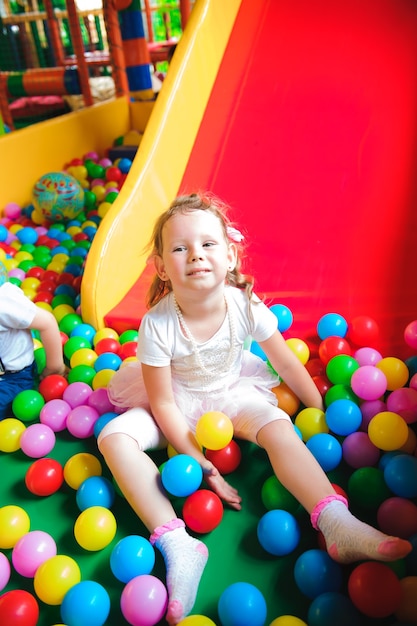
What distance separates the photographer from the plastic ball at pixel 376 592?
828 mm

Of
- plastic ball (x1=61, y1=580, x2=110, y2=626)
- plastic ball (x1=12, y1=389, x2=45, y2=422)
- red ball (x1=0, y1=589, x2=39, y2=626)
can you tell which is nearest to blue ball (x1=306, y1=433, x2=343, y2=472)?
plastic ball (x1=61, y1=580, x2=110, y2=626)

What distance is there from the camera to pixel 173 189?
2.10 m

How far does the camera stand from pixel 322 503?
3.22ft

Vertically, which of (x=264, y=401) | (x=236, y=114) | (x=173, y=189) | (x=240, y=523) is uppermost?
(x=236, y=114)

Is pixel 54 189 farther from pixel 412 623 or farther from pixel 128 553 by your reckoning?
pixel 412 623

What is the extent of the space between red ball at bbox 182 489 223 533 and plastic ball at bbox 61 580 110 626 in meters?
0.21

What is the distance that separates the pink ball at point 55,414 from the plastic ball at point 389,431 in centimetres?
77

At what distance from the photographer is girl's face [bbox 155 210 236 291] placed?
110 centimetres

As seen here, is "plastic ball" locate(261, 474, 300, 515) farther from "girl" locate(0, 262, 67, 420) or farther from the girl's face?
"girl" locate(0, 262, 67, 420)

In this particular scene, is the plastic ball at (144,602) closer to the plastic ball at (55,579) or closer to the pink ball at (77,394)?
the plastic ball at (55,579)

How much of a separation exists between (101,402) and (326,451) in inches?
23.2

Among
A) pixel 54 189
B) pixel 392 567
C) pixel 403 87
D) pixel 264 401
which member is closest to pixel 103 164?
pixel 54 189

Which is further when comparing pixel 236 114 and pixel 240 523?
pixel 236 114

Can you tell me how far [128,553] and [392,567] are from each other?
18.2 inches
